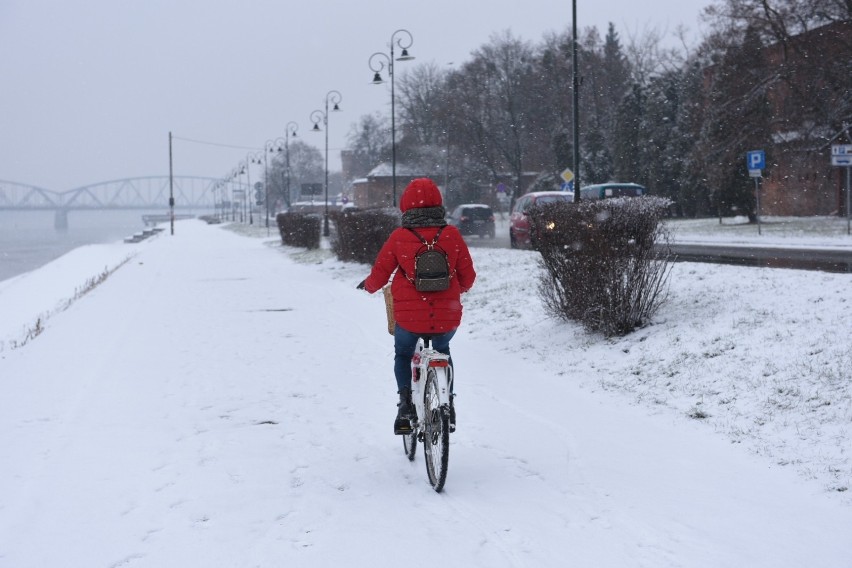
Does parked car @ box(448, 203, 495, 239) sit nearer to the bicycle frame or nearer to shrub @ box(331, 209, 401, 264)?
shrub @ box(331, 209, 401, 264)

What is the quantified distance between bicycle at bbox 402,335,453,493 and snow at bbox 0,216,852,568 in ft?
0.70

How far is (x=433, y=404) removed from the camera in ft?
17.3

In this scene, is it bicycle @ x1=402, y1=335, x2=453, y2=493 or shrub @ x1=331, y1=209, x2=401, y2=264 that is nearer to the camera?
bicycle @ x1=402, y1=335, x2=453, y2=493

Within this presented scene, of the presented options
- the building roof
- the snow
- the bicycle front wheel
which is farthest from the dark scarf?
the building roof

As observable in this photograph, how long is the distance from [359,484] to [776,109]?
31264 mm

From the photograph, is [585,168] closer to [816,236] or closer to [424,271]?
[816,236]

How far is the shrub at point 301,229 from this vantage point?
33.5 metres

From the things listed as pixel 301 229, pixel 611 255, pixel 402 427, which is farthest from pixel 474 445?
pixel 301 229

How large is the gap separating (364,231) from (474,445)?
16.0 m

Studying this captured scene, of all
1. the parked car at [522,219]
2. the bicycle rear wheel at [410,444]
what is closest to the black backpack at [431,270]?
the bicycle rear wheel at [410,444]

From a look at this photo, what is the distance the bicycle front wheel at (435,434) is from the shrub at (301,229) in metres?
28.5

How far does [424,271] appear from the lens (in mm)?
5266

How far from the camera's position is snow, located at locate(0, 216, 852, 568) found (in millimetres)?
4434

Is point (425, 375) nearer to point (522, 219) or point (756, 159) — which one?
Answer: point (522, 219)
